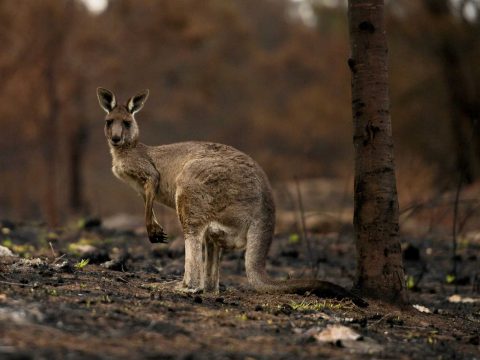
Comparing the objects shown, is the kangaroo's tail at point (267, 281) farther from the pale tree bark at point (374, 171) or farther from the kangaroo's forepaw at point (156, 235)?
the kangaroo's forepaw at point (156, 235)

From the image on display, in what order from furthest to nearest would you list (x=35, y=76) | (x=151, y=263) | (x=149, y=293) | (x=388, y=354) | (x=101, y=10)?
1. (x=101, y=10)
2. (x=35, y=76)
3. (x=151, y=263)
4. (x=149, y=293)
5. (x=388, y=354)

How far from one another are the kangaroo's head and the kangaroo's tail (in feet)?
5.41

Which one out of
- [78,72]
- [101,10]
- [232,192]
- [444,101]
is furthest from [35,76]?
[232,192]

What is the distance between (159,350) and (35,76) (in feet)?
57.0

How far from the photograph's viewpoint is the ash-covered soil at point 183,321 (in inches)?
166

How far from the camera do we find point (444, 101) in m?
23.5

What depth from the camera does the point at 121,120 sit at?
7504 mm

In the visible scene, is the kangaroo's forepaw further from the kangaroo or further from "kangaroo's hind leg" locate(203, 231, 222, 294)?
"kangaroo's hind leg" locate(203, 231, 222, 294)

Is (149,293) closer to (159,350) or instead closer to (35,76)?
(159,350)

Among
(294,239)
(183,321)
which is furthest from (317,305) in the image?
(294,239)

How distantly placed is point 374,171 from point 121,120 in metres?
2.48

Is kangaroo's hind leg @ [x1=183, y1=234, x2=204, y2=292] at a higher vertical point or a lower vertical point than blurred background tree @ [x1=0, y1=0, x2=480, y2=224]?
lower

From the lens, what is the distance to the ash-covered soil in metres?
4.23

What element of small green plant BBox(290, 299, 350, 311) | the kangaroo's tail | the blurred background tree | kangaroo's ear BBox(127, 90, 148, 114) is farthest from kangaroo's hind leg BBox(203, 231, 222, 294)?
the blurred background tree
